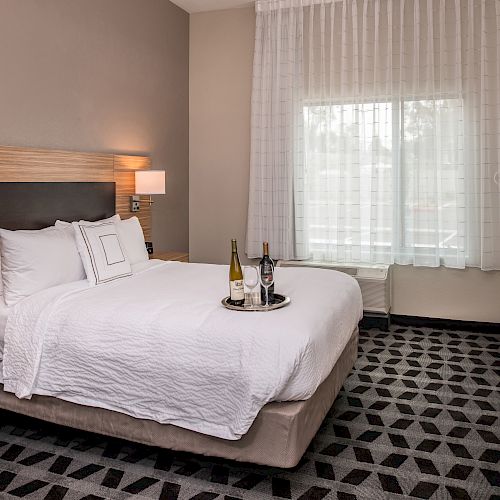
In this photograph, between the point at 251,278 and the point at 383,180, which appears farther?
the point at 383,180

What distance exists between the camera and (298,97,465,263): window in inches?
194

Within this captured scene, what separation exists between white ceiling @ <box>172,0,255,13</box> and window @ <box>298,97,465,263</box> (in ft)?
4.22

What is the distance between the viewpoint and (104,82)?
14.7ft

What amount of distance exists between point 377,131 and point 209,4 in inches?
84.8

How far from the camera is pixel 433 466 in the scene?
103 inches

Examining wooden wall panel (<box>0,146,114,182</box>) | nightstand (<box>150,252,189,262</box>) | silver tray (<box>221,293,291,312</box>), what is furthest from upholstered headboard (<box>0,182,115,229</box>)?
silver tray (<box>221,293,291,312</box>)

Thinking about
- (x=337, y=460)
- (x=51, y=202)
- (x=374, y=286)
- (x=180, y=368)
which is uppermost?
(x=51, y=202)

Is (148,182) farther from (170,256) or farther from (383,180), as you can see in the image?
(383,180)

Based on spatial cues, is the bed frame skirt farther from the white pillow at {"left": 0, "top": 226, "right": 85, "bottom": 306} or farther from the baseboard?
the baseboard

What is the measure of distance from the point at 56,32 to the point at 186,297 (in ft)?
7.40

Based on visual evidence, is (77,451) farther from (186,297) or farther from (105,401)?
(186,297)

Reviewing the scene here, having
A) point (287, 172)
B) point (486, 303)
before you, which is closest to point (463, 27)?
point (287, 172)

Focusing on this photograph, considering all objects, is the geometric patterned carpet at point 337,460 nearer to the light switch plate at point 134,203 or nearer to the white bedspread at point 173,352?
the white bedspread at point 173,352

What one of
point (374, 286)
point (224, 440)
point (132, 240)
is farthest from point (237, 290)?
point (374, 286)
